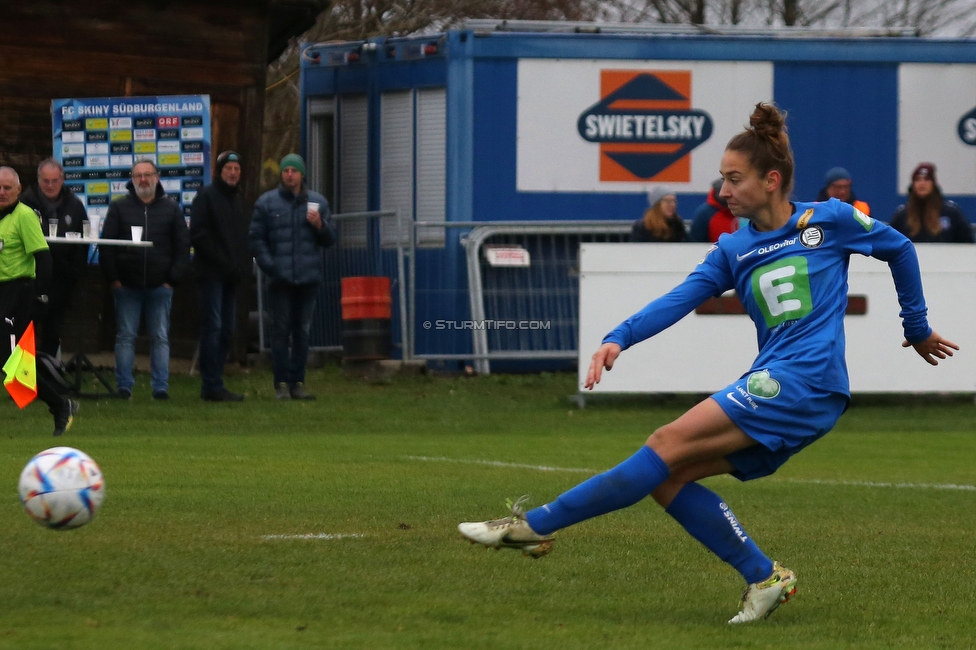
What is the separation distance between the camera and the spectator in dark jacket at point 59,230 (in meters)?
14.9

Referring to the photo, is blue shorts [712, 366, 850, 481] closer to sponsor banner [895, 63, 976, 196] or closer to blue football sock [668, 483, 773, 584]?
blue football sock [668, 483, 773, 584]

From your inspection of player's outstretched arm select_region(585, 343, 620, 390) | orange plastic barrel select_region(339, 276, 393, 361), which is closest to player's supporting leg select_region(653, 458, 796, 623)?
player's outstretched arm select_region(585, 343, 620, 390)

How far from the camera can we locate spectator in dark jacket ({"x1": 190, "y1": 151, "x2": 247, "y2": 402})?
15.0m

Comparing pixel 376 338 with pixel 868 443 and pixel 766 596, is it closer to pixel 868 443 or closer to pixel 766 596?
pixel 868 443

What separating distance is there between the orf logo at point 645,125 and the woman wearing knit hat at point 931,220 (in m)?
3.52

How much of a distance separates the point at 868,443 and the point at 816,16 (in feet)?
86.3

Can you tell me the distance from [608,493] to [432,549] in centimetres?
180

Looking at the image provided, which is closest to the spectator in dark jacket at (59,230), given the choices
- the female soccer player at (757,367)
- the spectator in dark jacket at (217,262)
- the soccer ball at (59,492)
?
the spectator in dark jacket at (217,262)

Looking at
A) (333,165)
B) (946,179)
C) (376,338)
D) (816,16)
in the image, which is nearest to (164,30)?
(333,165)

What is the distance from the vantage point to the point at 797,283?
5.61m

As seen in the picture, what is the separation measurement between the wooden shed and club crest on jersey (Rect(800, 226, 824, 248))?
44.7 feet

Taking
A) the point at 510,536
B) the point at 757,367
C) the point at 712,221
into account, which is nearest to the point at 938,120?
the point at 712,221

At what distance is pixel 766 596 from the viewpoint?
5.69 meters

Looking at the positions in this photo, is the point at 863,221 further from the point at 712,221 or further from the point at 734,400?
the point at 712,221
